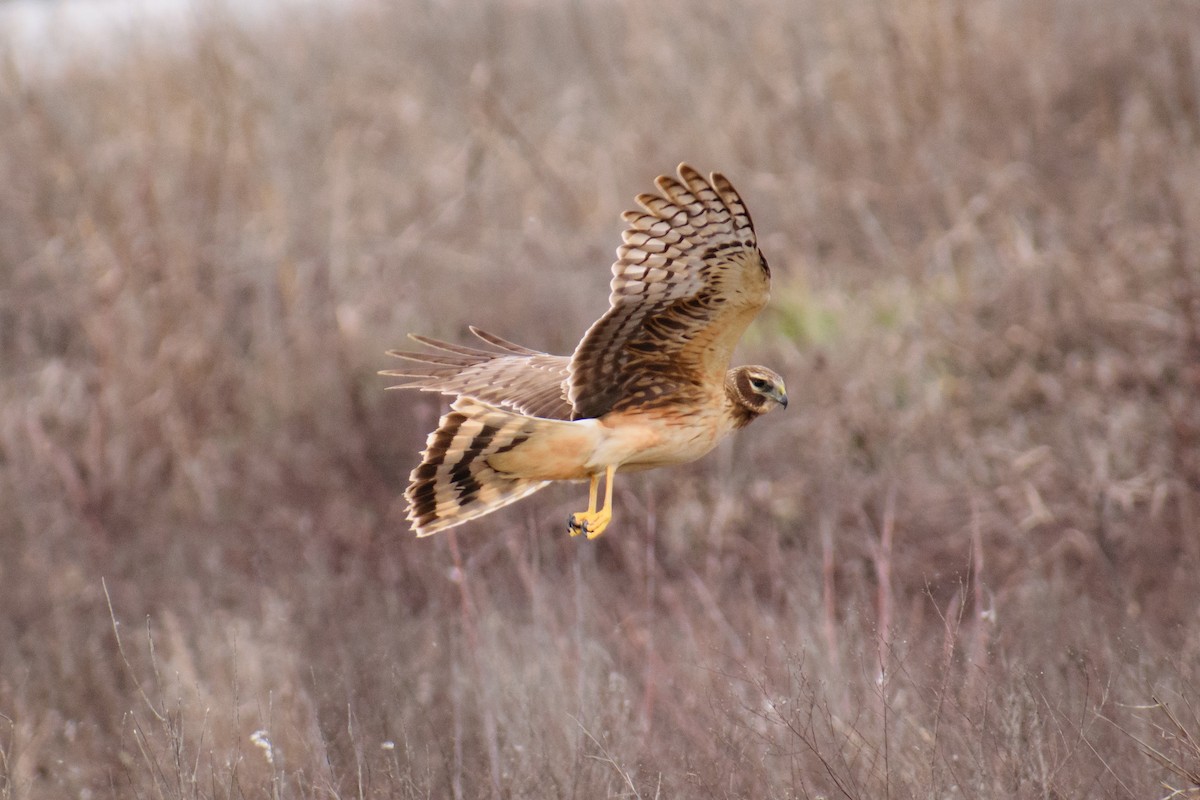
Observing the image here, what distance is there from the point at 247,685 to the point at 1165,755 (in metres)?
3.62

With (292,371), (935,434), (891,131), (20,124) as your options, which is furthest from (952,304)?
(20,124)

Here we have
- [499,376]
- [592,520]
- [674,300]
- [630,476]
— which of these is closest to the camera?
[592,520]

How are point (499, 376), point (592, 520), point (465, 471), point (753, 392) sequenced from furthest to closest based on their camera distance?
point (499, 376)
point (753, 392)
point (465, 471)
point (592, 520)

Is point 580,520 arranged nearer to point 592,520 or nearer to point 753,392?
point 592,520

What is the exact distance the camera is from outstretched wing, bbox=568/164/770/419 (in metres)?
4.28

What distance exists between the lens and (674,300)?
444 cm

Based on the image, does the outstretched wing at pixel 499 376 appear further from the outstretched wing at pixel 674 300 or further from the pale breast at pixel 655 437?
the pale breast at pixel 655 437

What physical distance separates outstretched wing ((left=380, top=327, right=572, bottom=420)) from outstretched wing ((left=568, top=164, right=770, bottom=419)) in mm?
183

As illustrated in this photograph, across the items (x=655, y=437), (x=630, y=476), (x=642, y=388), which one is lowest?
(x=630, y=476)

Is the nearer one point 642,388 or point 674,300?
point 674,300

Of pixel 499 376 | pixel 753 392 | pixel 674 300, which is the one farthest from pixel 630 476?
pixel 674 300

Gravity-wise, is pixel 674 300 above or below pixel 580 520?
above

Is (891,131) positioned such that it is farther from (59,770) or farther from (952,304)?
(59,770)

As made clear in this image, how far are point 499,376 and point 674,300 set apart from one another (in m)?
0.91
